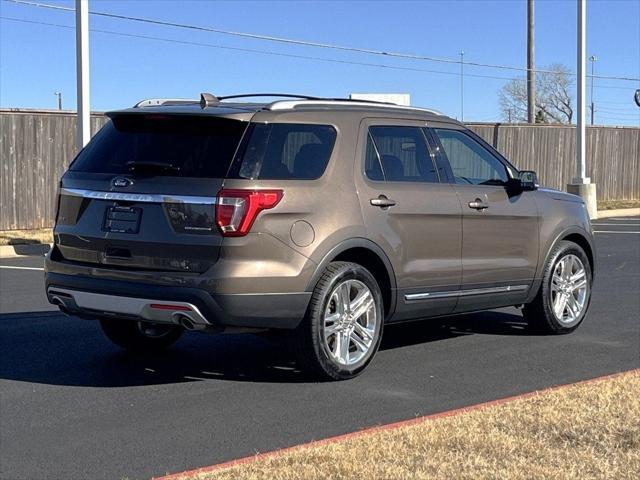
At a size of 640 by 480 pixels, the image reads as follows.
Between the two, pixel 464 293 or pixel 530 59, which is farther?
pixel 530 59

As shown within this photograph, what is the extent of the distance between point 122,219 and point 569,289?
4253 mm

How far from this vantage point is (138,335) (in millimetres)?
7754

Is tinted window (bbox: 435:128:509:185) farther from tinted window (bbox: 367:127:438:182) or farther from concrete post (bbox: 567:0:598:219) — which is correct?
concrete post (bbox: 567:0:598:219)

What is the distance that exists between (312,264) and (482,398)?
4.63ft

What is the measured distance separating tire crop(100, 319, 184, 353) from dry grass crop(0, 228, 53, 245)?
34.1ft

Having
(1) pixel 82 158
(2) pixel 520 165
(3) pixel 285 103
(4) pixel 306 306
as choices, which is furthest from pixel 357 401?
(2) pixel 520 165

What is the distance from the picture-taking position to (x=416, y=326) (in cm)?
921

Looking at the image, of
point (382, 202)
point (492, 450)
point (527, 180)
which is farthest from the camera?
point (527, 180)

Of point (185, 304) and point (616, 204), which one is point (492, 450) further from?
point (616, 204)

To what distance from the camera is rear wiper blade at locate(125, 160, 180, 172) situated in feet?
21.2

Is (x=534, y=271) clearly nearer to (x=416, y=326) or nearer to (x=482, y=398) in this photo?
(x=416, y=326)

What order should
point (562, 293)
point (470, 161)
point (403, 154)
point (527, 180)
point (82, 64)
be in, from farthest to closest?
point (82, 64)
point (562, 293)
point (527, 180)
point (470, 161)
point (403, 154)

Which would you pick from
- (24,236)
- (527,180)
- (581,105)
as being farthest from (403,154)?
(581,105)

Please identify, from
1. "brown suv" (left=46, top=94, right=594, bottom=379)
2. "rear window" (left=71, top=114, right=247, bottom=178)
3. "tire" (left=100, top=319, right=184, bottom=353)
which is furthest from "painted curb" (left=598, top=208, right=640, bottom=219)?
"rear window" (left=71, top=114, right=247, bottom=178)
